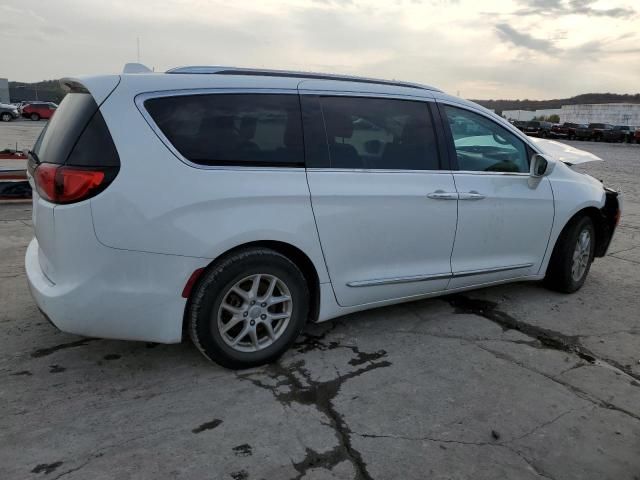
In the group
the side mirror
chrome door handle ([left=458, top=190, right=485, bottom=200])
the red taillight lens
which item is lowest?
chrome door handle ([left=458, top=190, right=485, bottom=200])

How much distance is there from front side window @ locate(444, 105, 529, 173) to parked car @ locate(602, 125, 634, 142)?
4522 cm

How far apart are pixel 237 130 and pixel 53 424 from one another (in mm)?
1824

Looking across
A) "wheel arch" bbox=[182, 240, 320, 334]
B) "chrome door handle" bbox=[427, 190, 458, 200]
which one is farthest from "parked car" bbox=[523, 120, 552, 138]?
"wheel arch" bbox=[182, 240, 320, 334]

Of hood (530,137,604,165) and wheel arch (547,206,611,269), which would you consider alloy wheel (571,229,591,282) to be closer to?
wheel arch (547,206,611,269)

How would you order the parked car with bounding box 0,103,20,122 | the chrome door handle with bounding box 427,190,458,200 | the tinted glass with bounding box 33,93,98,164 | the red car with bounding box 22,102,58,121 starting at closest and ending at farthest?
the tinted glass with bounding box 33,93,98,164, the chrome door handle with bounding box 427,190,458,200, the parked car with bounding box 0,103,20,122, the red car with bounding box 22,102,58,121

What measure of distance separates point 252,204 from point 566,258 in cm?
315

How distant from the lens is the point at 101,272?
9.13 feet

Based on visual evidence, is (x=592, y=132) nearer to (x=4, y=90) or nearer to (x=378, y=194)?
(x=378, y=194)

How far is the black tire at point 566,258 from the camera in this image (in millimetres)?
4801

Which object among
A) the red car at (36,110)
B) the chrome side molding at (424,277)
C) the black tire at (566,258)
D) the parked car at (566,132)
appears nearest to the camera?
the chrome side molding at (424,277)

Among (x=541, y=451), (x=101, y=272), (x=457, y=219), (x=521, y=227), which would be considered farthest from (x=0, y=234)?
(x=541, y=451)

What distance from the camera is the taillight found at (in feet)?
8.97

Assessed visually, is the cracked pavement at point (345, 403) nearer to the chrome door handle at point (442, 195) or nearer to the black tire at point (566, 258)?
the black tire at point (566, 258)

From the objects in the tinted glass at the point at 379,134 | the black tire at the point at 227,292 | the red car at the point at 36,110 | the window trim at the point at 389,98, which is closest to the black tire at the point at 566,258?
the window trim at the point at 389,98
